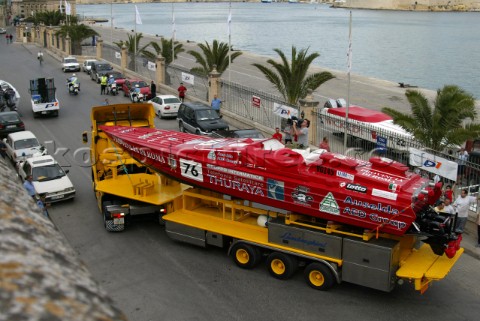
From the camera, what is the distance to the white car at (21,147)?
76.4 ft

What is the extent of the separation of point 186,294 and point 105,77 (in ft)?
101

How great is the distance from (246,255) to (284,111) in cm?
1345

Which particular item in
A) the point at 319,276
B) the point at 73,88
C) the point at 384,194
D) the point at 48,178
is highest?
the point at 384,194

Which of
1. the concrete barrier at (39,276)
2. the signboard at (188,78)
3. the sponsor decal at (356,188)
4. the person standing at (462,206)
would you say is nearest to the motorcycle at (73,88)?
the signboard at (188,78)

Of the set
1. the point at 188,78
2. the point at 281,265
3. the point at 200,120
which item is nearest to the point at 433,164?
the point at 281,265

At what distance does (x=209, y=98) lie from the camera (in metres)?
35.4

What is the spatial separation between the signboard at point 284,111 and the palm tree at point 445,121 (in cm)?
727

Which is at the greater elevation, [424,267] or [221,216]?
[221,216]

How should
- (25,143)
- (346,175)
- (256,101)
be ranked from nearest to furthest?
1. (346,175)
2. (25,143)
3. (256,101)

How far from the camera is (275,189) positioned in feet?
44.0

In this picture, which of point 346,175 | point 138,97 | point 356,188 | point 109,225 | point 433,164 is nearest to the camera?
point 356,188

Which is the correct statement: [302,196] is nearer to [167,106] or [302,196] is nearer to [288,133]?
[288,133]

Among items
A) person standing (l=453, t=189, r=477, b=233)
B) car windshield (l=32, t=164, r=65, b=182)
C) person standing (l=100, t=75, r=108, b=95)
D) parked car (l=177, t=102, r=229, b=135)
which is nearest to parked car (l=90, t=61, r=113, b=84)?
person standing (l=100, t=75, r=108, b=95)

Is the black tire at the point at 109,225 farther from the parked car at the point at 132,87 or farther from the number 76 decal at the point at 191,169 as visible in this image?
the parked car at the point at 132,87
